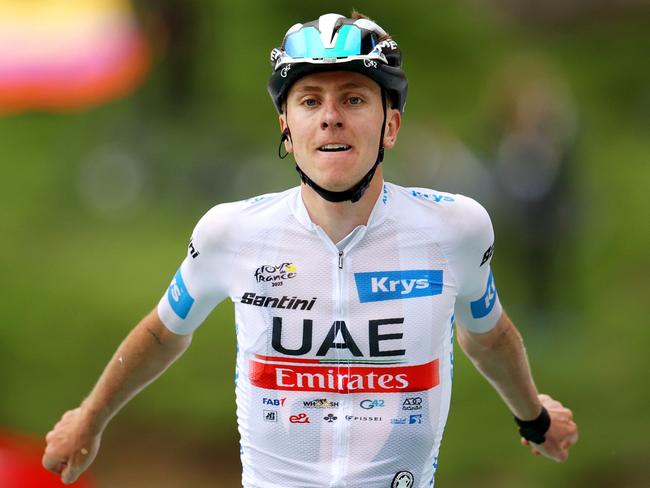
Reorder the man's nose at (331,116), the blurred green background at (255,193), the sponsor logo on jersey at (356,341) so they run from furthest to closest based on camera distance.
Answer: the blurred green background at (255,193) < the sponsor logo on jersey at (356,341) < the man's nose at (331,116)

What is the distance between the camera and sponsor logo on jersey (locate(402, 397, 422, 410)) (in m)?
5.03

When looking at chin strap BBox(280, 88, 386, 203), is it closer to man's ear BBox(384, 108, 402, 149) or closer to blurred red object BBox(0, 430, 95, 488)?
man's ear BBox(384, 108, 402, 149)

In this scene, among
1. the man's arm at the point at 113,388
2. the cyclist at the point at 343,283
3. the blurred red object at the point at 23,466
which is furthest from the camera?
the blurred red object at the point at 23,466

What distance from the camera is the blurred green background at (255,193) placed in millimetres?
Answer: 13680

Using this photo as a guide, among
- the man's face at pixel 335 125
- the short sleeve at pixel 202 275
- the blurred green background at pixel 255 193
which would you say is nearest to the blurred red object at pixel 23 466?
the blurred green background at pixel 255 193

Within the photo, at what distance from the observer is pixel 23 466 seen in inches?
479

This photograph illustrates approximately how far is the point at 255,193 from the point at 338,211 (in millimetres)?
12335

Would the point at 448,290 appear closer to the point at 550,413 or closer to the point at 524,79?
the point at 550,413

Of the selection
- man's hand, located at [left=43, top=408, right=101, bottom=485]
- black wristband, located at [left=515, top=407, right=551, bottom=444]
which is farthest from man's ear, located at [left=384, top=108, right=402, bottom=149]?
man's hand, located at [left=43, top=408, right=101, bottom=485]

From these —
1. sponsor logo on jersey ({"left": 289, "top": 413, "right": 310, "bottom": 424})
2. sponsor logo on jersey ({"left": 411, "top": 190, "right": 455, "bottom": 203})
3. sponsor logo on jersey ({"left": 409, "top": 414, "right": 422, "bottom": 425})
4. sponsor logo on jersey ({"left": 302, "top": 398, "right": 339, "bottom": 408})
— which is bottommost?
sponsor logo on jersey ({"left": 409, "top": 414, "right": 422, "bottom": 425})

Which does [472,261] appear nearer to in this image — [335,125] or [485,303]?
[485,303]

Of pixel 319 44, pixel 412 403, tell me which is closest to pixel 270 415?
pixel 412 403

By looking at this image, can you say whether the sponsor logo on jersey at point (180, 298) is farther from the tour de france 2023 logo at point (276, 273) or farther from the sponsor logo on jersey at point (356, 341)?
the sponsor logo on jersey at point (356, 341)

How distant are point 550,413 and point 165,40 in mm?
15818
